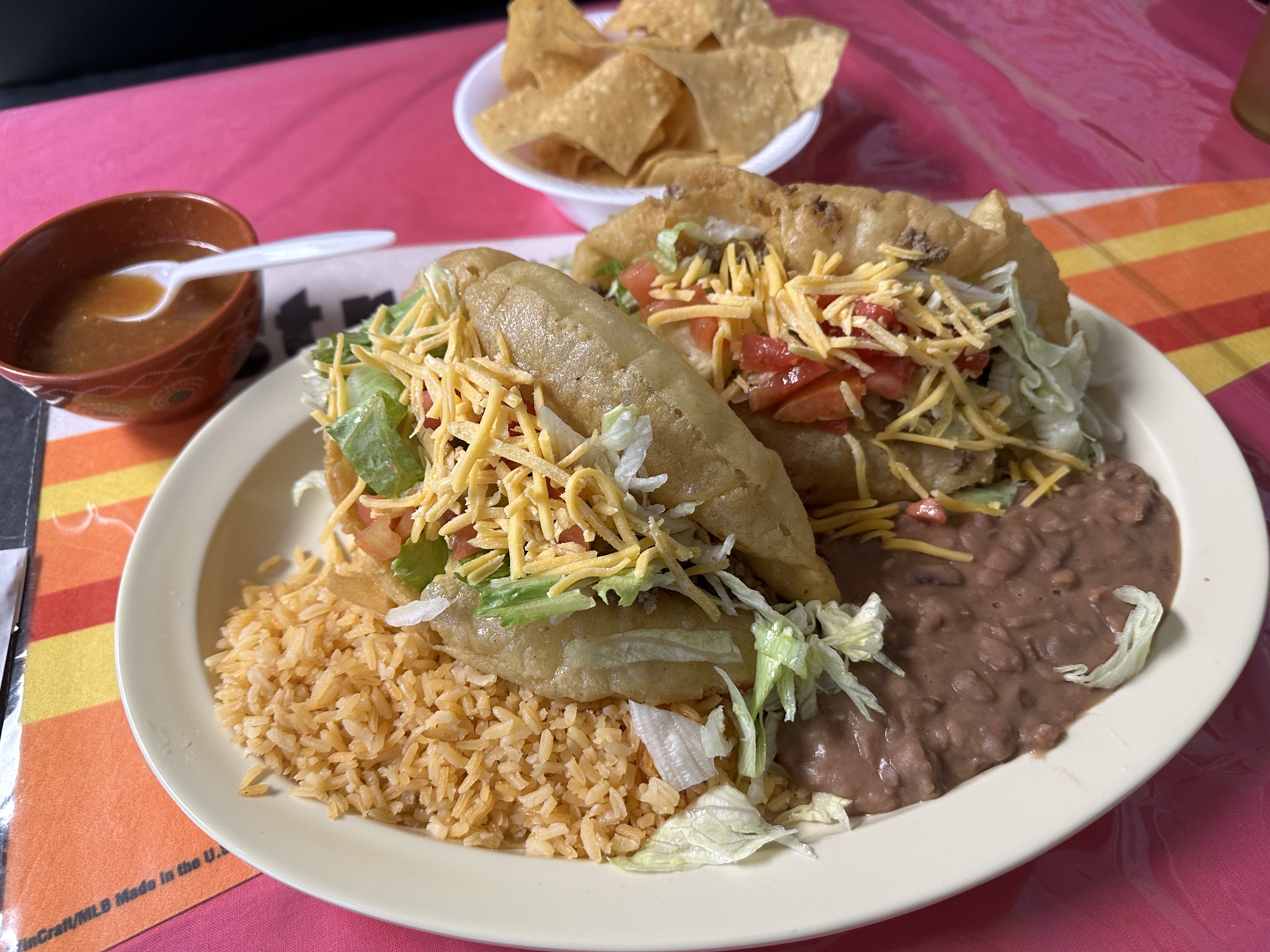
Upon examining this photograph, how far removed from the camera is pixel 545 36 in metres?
3.34

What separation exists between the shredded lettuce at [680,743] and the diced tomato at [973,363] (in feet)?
3.70

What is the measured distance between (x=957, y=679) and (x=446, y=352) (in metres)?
1.36

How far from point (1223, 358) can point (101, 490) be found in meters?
3.47

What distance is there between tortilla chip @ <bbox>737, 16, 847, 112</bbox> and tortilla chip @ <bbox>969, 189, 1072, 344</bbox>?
1245 millimetres

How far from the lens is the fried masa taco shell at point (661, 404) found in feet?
5.82

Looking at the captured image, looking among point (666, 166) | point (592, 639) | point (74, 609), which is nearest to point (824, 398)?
point (592, 639)

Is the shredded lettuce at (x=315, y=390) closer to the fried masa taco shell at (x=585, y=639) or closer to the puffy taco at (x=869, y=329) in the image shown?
the fried masa taco shell at (x=585, y=639)

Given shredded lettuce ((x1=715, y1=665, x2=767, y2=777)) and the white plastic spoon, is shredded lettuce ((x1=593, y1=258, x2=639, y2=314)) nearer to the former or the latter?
the white plastic spoon

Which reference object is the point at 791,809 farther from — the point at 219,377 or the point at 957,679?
the point at 219,377

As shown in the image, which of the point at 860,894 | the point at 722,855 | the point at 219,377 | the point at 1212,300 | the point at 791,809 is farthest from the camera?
the point at 219,377

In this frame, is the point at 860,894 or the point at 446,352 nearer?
the point at 860,894

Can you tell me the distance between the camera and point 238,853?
1.68 meters

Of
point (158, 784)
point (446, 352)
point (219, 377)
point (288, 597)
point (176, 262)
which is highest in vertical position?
point (446, 352)

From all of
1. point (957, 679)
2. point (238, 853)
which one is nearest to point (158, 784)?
point (238, 853)
